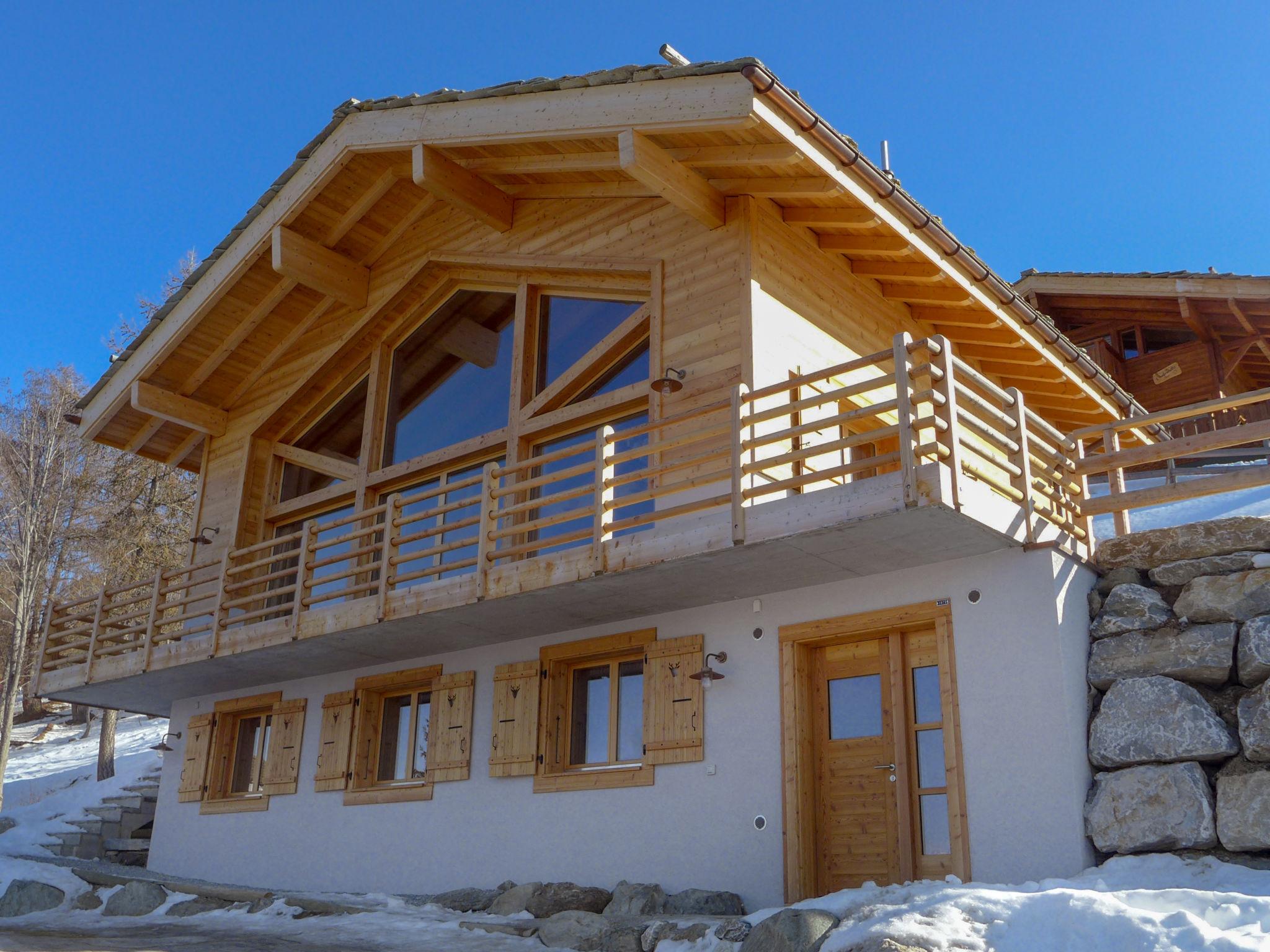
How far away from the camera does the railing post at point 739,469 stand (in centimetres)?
845

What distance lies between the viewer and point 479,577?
1010 centimetres

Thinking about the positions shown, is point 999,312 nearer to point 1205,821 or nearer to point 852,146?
point 852,146

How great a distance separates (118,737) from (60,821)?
11.4 metres

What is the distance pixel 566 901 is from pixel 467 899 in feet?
4.23

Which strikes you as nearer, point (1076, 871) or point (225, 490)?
point (1076, 871)

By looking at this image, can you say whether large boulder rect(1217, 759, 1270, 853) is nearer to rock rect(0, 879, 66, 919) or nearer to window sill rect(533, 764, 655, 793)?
window sill rect(533, 764, 655, 793)

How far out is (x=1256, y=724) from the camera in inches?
293

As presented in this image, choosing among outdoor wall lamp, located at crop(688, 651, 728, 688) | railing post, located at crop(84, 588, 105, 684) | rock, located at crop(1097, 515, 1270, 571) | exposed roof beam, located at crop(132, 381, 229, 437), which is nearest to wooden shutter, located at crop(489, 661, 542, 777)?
outdoor wall lamp, located at crop(688, 651, 728, 688)

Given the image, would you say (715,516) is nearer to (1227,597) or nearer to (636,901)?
(636,901)

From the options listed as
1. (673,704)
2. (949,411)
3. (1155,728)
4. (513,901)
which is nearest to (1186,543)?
(1155,728)

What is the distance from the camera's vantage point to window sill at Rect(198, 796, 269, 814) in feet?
43.2

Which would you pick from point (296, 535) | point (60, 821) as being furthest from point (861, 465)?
point (60, 821)

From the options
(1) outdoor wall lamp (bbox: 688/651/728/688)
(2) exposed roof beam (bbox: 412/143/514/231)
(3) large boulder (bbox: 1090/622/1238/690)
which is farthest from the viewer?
(2) exposed roof beam (bbox: 412/143/514/231)

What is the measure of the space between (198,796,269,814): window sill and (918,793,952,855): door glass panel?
Result: 25.9 feet
